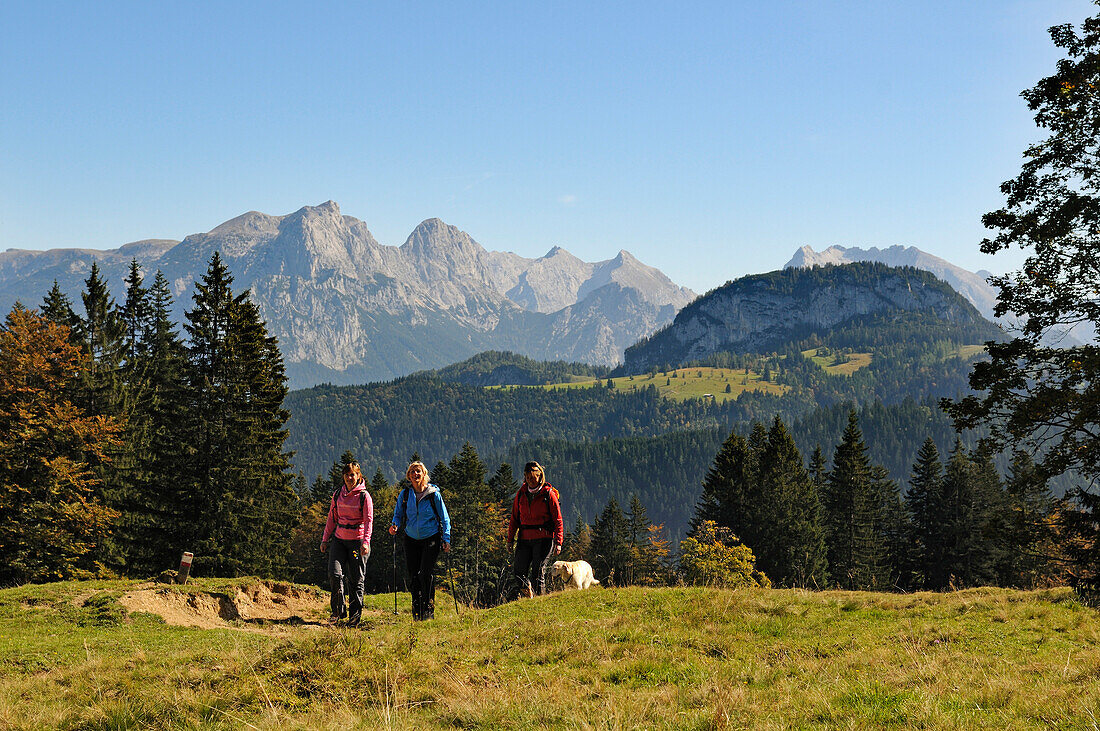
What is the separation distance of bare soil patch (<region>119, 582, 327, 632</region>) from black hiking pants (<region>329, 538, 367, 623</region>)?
6.73 feet

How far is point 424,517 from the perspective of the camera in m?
11.3

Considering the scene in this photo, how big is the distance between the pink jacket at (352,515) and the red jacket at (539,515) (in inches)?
105

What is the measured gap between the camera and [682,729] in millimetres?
5359

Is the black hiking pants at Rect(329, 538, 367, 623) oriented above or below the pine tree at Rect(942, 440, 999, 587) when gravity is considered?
above

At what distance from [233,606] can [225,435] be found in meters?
13.7

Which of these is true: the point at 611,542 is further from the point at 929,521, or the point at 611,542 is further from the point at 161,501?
the point at 161,501

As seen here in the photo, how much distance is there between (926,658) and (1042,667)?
111 cm

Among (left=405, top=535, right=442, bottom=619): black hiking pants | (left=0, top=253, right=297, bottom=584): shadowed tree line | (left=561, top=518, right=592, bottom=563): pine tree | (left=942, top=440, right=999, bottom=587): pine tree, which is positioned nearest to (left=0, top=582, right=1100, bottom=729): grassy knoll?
(left=405, top=535, right=442, bottom=619): black hiking pants

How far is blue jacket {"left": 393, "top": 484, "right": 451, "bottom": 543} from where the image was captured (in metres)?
11.3

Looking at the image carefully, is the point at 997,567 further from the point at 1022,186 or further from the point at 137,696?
the point at 137,696

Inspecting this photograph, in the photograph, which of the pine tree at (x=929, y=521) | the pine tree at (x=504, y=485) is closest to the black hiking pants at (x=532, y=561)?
the pine tree at (x=929, y=521)

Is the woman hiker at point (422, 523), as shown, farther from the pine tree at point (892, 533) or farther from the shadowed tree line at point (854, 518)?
the pine tree at point (892, 533)

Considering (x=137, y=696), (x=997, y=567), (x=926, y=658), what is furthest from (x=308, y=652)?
(x=997, y=567)

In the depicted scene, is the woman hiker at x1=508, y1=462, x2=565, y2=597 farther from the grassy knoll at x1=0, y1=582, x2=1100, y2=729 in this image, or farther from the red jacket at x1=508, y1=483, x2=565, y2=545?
the grassy knoll at x1=0, y1=582, x2=1100, y2=729
